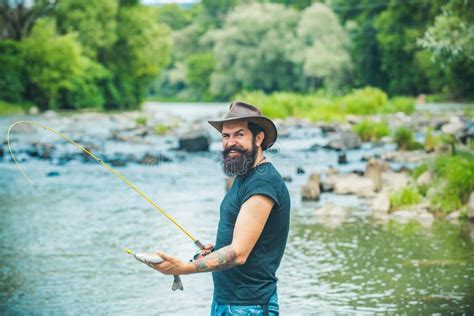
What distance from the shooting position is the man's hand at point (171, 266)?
3.68 metres

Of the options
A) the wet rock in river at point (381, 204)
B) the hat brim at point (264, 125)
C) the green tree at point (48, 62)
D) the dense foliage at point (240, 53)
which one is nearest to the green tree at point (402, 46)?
the dense foliage at point (240, 53)

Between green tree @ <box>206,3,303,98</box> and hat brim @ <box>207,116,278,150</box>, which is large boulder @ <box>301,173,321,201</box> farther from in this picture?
green tree @ <box>206,3,303,98</box>

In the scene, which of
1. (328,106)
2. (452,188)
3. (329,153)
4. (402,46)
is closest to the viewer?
(452,188)

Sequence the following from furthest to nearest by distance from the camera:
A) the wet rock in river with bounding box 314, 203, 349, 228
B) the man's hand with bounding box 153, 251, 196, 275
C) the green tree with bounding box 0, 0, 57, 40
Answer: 1. the green tree with bounding box 0, 0, 57, 40
2. the wet rock in river with bounding box 314, 203, 349, 228
3. the man's hand with bounding box 153, 251, 196, 275

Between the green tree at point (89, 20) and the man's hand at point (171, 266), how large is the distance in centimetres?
5843

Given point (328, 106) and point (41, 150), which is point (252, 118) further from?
point (328, 106)

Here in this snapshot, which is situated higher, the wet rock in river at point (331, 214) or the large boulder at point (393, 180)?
the large boulder at point (393, 180)

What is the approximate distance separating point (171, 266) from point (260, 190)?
594mm

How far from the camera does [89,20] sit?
62500 mm

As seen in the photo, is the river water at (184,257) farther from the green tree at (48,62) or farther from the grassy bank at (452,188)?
the green tree at (48,62)

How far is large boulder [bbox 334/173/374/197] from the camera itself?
15.8 m

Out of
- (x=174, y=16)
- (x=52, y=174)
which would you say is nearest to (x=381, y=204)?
(x=52, y=174)

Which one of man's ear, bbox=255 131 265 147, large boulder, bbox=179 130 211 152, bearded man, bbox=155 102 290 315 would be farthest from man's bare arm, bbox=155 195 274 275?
large boulder, bbox=179 130 211 152

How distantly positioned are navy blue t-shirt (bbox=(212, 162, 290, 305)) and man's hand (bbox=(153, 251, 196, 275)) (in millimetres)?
413
